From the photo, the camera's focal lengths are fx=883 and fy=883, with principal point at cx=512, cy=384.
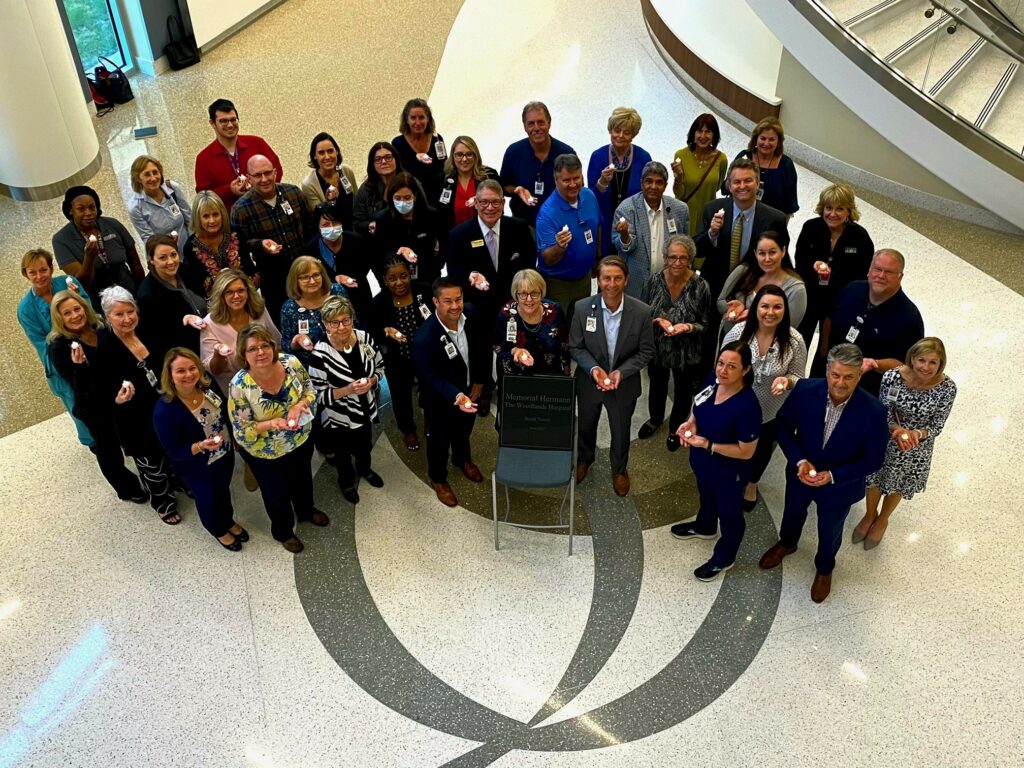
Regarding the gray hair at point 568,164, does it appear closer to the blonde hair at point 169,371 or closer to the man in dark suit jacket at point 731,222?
the man in dark suit jacket at point 731,222

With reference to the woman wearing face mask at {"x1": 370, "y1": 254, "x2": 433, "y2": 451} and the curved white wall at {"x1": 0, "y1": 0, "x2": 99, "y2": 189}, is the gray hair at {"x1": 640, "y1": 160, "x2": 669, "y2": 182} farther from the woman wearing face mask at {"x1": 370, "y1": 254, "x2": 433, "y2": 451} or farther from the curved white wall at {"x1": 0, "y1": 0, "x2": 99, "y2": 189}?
the curved white wall at {"x1": 0, "y1": 0, "x2": 99, "y2": 189}

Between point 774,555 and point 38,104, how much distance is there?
7784 millimetres

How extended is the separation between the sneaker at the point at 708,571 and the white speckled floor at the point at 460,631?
0.22 feet

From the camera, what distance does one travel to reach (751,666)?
184 inches

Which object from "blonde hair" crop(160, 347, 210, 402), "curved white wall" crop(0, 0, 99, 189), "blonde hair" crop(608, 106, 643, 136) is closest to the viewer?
"blonde hair" crop(160, 347, 210, 402)

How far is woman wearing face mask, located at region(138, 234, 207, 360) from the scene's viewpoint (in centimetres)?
526

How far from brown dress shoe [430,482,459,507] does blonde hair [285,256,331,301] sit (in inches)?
56.0

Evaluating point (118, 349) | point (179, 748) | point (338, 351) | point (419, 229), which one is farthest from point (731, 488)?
point (118, 349)

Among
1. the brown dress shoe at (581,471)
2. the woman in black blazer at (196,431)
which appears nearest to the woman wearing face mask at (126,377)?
the woman in black blazer at (196,431)

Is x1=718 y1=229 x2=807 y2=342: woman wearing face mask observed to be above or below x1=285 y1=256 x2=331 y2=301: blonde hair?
below

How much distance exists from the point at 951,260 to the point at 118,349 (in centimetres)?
676

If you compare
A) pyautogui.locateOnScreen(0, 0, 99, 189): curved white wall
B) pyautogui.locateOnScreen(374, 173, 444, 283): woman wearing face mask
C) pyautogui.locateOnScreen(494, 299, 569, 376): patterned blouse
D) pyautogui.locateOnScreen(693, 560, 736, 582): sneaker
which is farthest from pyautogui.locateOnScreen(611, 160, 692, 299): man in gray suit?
pyautogui.locateOnScreen(0, 0, 99, 189): curved white wall

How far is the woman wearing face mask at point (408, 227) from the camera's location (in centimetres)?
581

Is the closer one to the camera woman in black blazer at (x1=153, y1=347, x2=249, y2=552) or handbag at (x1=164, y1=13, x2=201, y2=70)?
woman in black blazer at (x1=153, y1=347, x2=249, y2=552)
